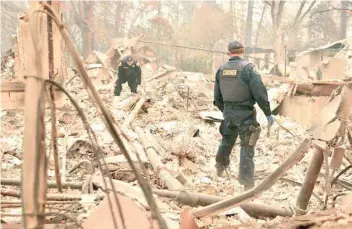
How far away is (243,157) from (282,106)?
5700mm

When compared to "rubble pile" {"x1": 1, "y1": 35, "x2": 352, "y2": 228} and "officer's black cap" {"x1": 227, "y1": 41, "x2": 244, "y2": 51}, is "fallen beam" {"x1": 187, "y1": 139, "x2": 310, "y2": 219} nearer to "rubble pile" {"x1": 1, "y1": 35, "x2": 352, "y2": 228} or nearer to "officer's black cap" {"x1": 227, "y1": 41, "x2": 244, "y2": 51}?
"rubble pile" {"x1": 1, "y1": 35, "x2": 352, "y2": 228}

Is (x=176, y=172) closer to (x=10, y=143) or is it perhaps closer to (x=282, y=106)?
(x=10, y=143)

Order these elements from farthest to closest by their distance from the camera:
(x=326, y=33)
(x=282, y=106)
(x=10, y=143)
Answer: (x=326, y=33) → (x=282, y=106) → (x=10, y=143)

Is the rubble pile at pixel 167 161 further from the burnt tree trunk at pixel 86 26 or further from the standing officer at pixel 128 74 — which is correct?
the burnt tree trunk at pixel 86 26

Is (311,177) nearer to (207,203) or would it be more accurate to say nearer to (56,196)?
(207,203)

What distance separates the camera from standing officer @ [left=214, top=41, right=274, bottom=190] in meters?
4.79

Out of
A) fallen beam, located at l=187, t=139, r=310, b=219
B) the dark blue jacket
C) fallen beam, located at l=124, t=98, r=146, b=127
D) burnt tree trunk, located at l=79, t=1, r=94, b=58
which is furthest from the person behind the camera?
burnt tree trunk, located at l=79, t=1, r=94, b=58

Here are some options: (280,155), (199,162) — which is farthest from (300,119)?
(199,162)

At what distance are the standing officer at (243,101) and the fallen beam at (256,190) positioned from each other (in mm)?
2176

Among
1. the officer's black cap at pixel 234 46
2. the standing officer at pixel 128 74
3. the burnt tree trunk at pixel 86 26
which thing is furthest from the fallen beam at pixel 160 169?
the burnt tree trunk at pixel 86 26

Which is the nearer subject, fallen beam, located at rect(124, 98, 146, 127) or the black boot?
the black boot

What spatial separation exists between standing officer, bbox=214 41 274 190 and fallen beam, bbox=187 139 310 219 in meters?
2.18

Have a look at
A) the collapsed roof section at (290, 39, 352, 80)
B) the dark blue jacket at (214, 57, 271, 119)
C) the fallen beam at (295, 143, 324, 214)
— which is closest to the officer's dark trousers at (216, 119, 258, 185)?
the dark blue jacket at (214, 57, 271, 119)

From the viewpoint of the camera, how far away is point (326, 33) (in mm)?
36562
